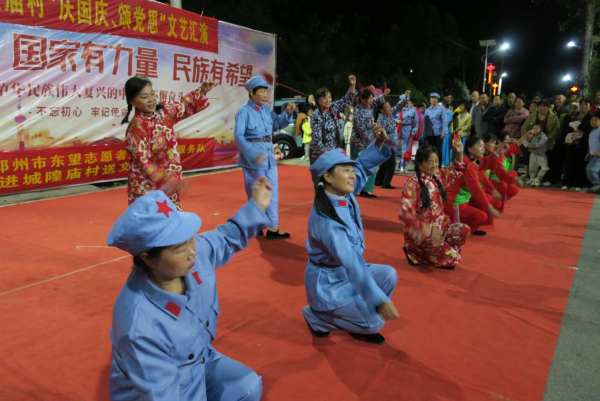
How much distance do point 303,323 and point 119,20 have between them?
6.53m

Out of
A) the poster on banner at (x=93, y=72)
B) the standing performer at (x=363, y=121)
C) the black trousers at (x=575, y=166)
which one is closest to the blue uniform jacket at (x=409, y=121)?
the black trousers at (x=575, y=166)

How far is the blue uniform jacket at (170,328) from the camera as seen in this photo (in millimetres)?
1470

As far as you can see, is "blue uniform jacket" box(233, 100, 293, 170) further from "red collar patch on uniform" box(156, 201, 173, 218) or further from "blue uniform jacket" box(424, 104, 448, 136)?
"blue uniform jacket" box(424, 104, 448, 136)

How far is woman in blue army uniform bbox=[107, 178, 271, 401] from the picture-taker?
1.48 metres

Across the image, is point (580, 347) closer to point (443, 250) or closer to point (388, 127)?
point (443, 250)

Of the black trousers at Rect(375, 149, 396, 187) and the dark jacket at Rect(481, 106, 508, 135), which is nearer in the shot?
the black trousers at Rect(375, 149, 396, 187)

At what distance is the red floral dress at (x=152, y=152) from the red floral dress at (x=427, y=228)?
73.7 inches

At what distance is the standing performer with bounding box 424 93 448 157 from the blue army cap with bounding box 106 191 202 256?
30.0 feet

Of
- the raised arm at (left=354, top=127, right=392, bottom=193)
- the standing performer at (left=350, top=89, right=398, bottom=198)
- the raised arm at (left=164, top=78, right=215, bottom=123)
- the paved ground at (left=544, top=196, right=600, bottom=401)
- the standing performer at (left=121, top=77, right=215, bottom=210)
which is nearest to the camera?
the paved ground at (left=544, top=196, right=600, bottom=401)

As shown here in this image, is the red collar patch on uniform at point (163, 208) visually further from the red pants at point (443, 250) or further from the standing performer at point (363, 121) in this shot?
the standing performer at point (363, 121)

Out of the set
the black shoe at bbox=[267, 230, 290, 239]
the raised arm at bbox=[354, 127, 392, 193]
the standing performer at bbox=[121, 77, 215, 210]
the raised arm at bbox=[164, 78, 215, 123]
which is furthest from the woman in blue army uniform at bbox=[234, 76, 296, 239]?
the raised arm at bbox=[354, 127, 392, 193]

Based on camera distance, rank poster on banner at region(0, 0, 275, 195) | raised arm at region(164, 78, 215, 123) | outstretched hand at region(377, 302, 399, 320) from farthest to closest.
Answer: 1. poster on banner at region(0, 0, 275, 195)
2. raised arm at region(164, 78, 215, 123)
3. outstretched hand at region(377, 302, 399, 320)

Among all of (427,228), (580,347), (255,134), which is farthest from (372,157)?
(255,134)

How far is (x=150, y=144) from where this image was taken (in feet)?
11.7
